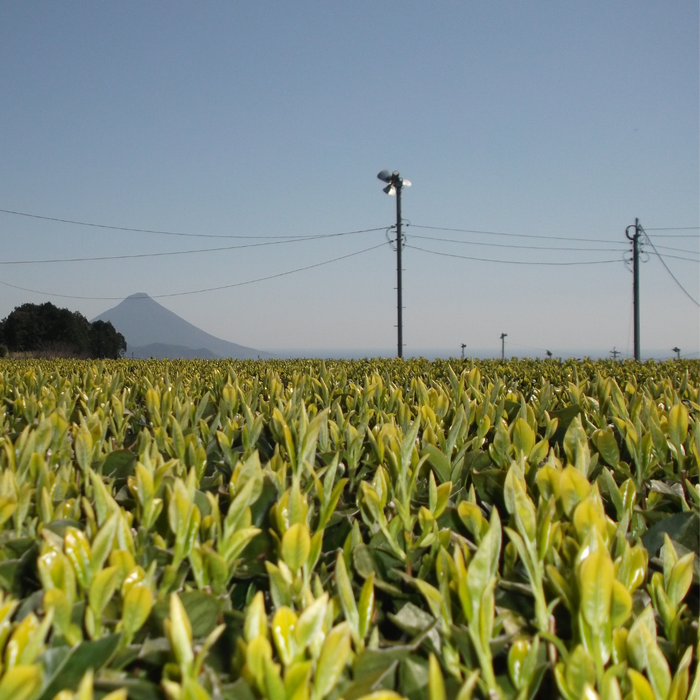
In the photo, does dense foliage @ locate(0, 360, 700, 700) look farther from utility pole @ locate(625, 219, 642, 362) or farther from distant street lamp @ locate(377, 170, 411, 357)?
utility pole @ locate(625, 219, 642, 362)

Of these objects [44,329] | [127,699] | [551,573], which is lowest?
[127,699]

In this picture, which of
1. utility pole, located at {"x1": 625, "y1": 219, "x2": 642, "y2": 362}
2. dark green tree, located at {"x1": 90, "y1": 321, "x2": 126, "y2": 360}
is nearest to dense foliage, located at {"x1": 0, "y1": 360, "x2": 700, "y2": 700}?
utility pole, located at {"x1": 625, "y1": 219, "x2": 642, "y2": 362}

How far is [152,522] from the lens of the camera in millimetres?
1397

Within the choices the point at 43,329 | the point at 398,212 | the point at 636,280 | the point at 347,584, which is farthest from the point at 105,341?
the point at 347,584

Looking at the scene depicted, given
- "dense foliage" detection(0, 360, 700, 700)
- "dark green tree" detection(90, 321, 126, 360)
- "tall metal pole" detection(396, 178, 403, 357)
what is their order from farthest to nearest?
1. "dark green tree" detection(90, 321, 126, 360)
2. "tall metal pole" detection(396, 178, 403, 357)
3. "dense foliage" detection(0, 360, 700, 700)

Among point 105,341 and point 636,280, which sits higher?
point 636,280

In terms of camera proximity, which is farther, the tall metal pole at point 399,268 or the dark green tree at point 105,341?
the dark green tree at point 105,341

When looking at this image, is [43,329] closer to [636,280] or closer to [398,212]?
[398,212]

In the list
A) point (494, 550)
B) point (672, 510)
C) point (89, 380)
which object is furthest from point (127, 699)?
point (89, 380)

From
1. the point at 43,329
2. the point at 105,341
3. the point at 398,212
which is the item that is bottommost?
the point at 105,341

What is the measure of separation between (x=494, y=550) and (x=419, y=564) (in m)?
0.32

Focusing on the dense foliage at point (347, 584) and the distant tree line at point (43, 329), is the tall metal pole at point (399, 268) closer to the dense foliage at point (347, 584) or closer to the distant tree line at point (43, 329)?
the dense foliage at point (347, 584)

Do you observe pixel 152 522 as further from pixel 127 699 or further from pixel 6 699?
pixel 6 699

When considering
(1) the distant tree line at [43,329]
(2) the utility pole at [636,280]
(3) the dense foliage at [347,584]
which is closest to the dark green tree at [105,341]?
(1) the distant tree line at [43,329]
